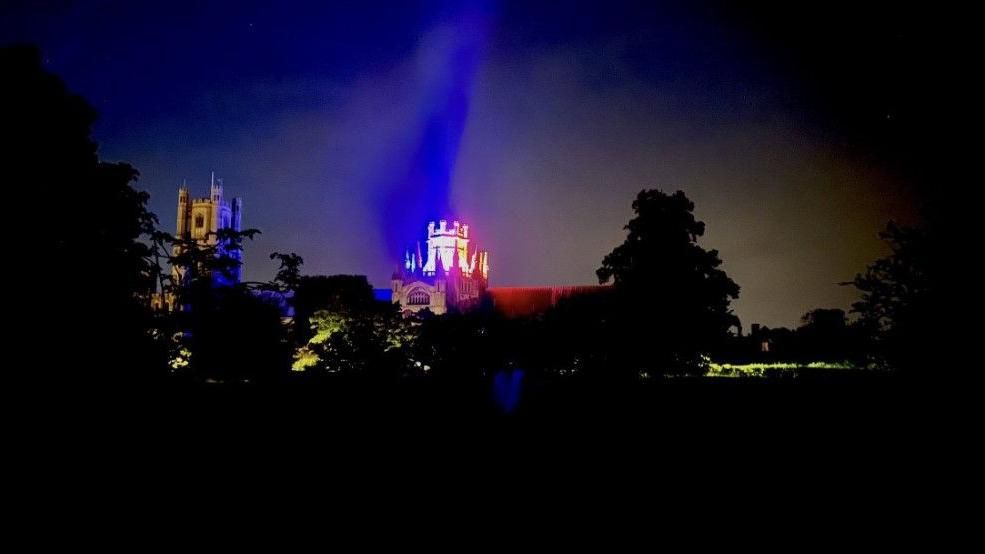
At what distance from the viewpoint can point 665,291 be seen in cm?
2872

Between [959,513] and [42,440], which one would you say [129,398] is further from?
[959,513]

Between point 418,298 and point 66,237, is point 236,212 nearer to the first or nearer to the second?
point 418,298

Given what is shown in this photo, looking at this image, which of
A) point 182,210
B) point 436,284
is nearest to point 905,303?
point 436,284

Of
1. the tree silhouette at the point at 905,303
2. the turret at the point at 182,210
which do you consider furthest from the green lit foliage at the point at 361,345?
the turret at the point at 182,210

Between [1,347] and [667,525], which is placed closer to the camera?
[667,525]

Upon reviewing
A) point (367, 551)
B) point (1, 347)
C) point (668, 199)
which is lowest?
point (367, 551)

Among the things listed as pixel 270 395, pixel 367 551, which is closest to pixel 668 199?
pixel 270 395

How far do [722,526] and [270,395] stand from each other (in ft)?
45.3

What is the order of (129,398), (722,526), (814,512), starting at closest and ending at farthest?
(722,526)
(814,512)
(129,398)

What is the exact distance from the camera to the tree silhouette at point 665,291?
89.8 feet

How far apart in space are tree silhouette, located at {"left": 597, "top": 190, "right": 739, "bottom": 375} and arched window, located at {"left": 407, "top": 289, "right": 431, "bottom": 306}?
171 ft

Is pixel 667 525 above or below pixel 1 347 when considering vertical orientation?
below

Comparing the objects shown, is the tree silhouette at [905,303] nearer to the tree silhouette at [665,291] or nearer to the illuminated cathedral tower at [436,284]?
the tree silhouette at [665,291]

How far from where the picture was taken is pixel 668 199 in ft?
98.4
